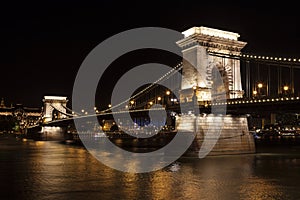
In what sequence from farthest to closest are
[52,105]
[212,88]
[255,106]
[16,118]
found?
[16,118], [52,105], [212,88], [255,106]

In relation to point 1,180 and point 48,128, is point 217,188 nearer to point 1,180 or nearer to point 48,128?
point 1,180

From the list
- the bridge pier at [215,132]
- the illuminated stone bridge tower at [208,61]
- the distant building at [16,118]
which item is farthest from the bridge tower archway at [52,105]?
the bridge pier at [215,132]

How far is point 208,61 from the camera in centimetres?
3641

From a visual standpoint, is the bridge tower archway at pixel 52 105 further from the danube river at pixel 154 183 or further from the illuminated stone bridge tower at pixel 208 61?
the danube river at pixel 154 183

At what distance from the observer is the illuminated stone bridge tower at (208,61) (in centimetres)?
3575

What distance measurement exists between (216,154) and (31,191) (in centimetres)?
2033

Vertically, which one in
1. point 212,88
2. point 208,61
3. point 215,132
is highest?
point 208,61

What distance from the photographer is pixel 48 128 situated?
88.4 metres

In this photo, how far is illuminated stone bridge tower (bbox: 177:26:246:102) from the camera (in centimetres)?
3575

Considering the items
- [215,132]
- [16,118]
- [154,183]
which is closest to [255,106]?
[215,132]

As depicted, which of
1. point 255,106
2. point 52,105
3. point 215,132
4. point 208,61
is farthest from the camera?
point 52,105

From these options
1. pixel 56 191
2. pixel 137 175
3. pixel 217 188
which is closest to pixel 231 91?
pixel 137 175

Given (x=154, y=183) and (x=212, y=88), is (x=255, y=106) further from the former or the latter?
(x=154, y=183)

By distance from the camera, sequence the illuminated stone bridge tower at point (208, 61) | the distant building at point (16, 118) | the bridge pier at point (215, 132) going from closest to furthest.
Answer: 1. the bridge pier at point (215, 132)
2. the illuminated stone bridge tower at point (208, 61)
3. the distant building at point (16, 118)
